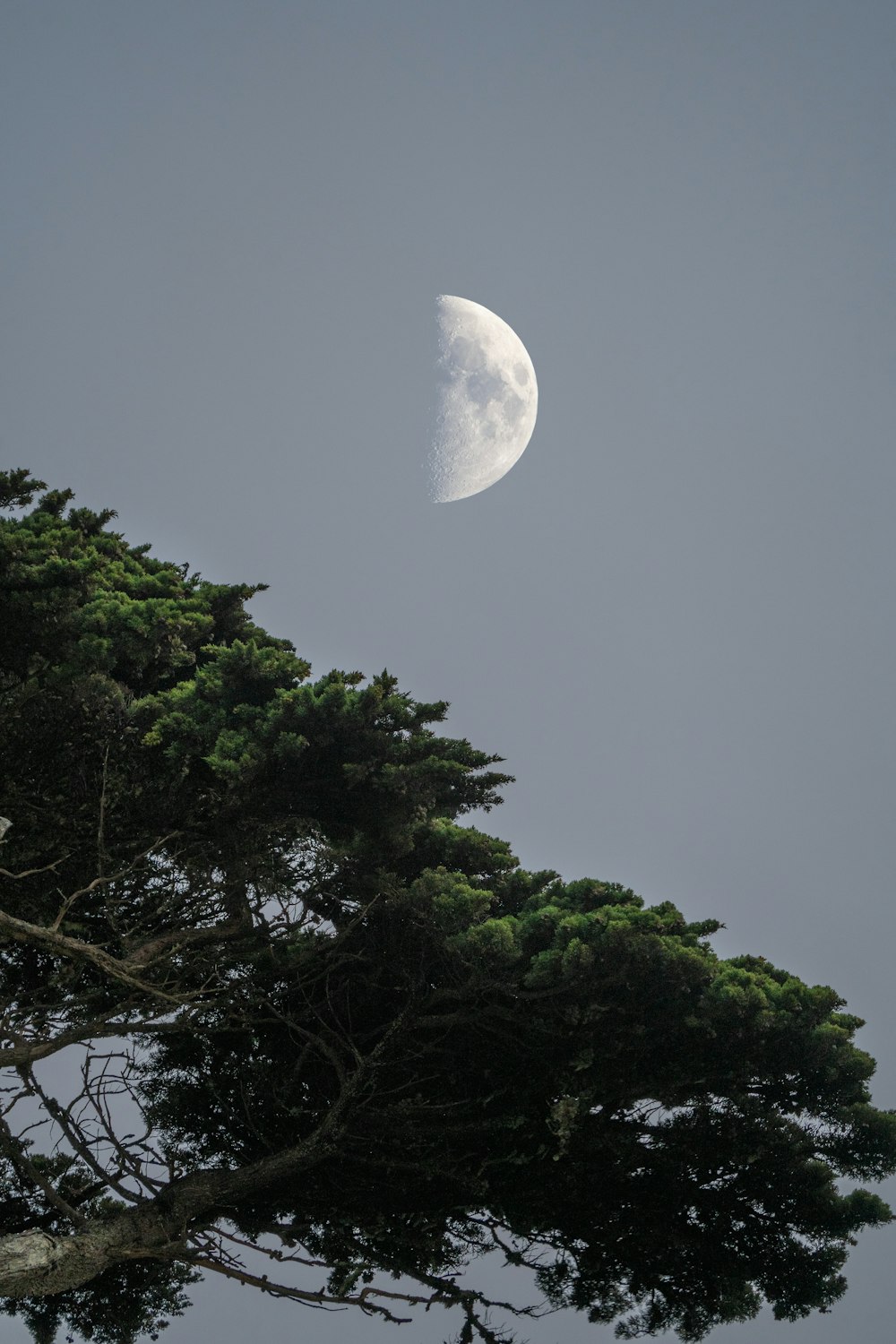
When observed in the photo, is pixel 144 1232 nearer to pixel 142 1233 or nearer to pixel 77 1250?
pixel 142 1233

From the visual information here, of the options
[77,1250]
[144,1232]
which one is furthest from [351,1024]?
[77,1250]

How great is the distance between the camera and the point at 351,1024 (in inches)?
400

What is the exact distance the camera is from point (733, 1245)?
411 inches

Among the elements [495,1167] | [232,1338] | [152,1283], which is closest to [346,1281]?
[495,1167]

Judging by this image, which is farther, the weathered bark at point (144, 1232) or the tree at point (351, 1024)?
the tree at point (351, 1024)

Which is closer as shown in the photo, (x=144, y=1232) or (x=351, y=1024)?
(x=144, y=1232)

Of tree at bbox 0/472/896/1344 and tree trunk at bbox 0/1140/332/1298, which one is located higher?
tree at bbox 0/472/896/1344

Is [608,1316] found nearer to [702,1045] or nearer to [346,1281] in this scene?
[702,1045]

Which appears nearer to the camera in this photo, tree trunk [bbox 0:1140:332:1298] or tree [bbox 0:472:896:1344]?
tree trunk [bbox 0:1140:332:1298]

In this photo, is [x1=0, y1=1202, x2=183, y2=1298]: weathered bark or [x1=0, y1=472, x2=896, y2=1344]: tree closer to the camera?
[x1=0, y1=1202, x2=183, y2=1298]: weathered bark

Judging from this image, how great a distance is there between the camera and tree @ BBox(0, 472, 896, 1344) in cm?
894

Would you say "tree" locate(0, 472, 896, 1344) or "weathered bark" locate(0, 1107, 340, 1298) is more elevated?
"tree" locate(0, 472, 896, 1344)

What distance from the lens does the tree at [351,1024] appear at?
894cm

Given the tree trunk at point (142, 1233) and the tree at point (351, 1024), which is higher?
the tree at point (351, 1024)
